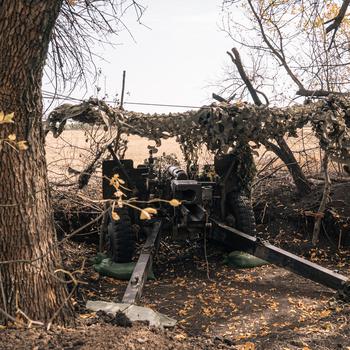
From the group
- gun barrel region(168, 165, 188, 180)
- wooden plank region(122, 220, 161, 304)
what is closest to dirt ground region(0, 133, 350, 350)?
wooden plank region(122, 220, 161, 304)

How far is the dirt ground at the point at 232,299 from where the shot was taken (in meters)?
3.40

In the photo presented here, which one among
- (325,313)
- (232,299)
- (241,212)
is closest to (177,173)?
(241,212)

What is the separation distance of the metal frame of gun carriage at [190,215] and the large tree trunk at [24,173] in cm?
202

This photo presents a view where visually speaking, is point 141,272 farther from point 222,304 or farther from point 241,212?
point 241,212

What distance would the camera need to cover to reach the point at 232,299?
6.40m

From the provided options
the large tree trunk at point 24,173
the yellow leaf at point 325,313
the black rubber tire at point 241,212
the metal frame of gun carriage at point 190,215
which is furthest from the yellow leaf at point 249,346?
the black rubber tire at point 241,212

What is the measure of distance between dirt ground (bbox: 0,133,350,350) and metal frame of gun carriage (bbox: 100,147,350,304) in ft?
1.58

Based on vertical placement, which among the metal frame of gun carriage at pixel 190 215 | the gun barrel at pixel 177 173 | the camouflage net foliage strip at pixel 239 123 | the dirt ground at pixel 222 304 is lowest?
the dirt ground at pixel 222 304

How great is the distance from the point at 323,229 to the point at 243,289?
3114mm

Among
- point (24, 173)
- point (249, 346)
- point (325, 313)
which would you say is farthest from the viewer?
point (325, 313)

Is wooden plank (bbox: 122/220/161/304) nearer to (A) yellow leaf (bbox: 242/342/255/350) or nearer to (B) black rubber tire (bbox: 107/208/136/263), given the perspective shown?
(B) black rubber tire (bbox: 107/208/136/263)

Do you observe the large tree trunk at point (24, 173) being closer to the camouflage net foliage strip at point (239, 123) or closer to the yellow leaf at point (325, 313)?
the yellow leaf at point (325, 313)

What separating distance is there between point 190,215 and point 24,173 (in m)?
3.71

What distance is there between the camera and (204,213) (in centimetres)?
700
